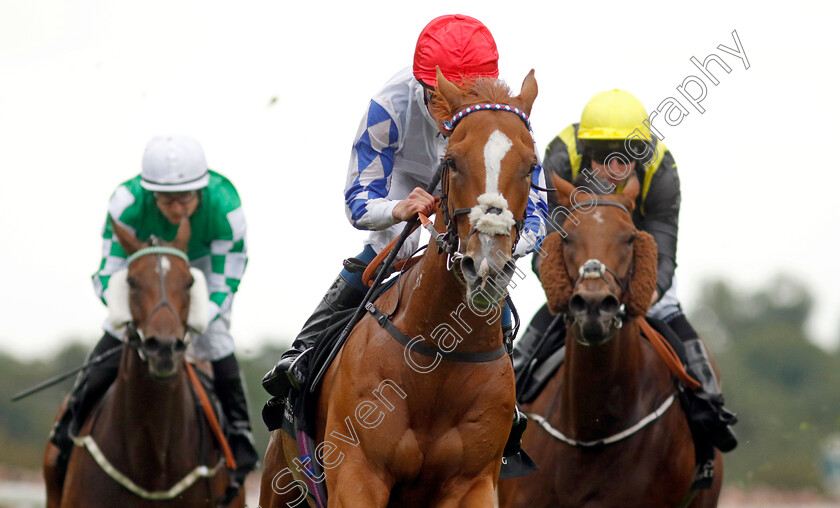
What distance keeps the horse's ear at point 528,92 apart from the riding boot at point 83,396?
4327 mm

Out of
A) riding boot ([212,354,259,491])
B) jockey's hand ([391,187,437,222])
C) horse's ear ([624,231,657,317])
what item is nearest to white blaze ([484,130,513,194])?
jockey's hand ([391,187,437,222])

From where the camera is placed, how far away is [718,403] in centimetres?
740

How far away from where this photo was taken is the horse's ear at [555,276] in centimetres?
646

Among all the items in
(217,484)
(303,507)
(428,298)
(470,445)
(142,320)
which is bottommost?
(217,484)

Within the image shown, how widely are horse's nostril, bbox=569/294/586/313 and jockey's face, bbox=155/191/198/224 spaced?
11.0 feet

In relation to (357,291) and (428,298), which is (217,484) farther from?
(428,298)

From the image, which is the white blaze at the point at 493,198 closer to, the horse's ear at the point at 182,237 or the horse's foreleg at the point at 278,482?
the horse's foreleg at the point at 278,482

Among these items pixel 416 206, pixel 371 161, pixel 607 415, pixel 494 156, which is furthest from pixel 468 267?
pixel 607 415

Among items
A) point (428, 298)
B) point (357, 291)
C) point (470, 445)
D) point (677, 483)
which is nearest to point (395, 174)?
point (357, 291)

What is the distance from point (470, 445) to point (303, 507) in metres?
2.08

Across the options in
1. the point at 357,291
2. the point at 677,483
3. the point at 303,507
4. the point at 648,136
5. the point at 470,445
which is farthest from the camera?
the point at 648,136

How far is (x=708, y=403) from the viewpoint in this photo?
7363 millimetres

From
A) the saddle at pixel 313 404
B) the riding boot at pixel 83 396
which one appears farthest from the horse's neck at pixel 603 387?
the riding boot at pixel 83 396

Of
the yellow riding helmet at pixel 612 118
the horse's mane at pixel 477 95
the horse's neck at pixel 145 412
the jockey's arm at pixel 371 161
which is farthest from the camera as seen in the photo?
the yellow riding helmet at pixel 612 118
